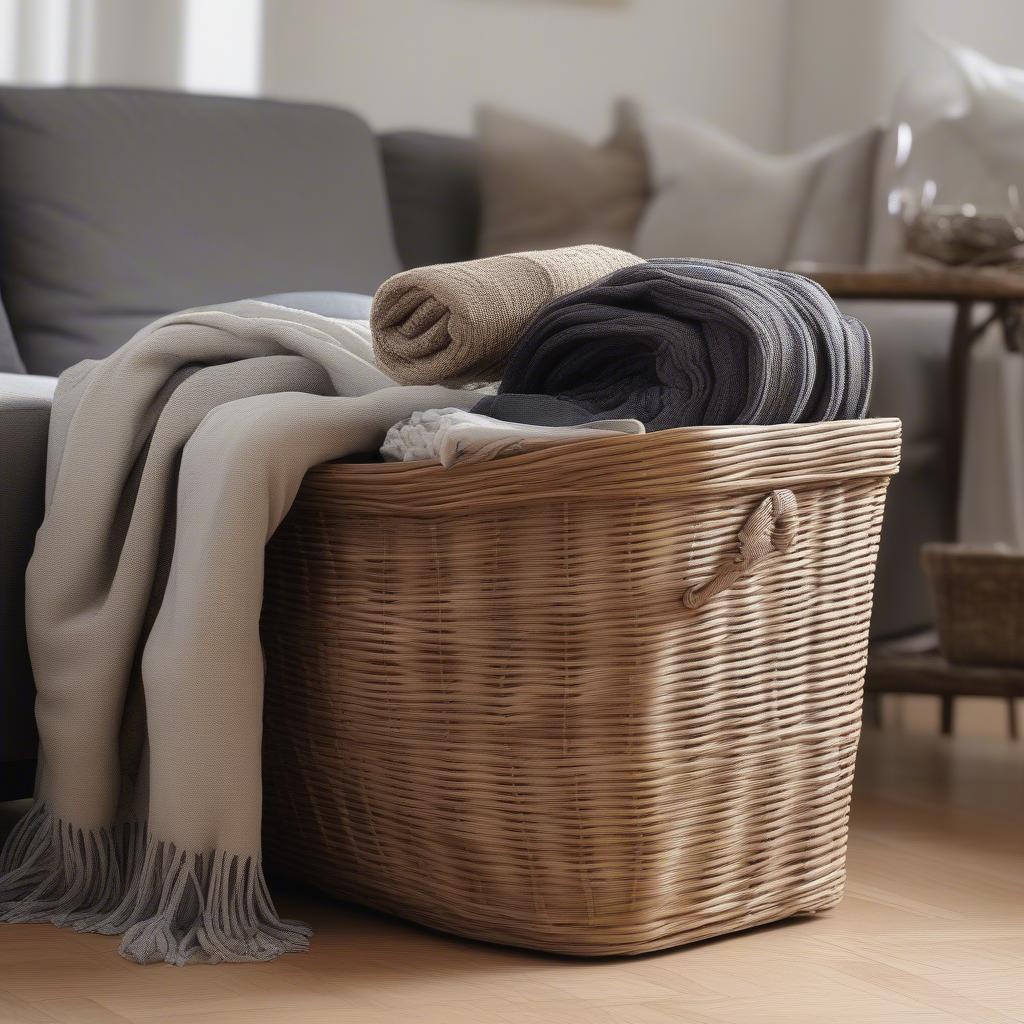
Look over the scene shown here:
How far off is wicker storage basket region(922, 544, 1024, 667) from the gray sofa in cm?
31

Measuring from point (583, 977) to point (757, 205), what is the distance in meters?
1.50

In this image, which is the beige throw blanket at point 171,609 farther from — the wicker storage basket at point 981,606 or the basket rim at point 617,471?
the wicker storage basket at point 981,606

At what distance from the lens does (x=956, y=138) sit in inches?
84.0

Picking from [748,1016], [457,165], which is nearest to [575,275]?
[748,1016]

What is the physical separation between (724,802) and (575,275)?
0.42m

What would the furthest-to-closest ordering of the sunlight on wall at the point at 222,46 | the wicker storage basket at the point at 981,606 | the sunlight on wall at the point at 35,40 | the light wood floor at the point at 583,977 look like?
the sunlight on wall at the point at 222,46 < the sunlight on wall at the point at 35,40 < the wicker storage basket at the point at 981,606 < the light wood floor at the point at 583,977

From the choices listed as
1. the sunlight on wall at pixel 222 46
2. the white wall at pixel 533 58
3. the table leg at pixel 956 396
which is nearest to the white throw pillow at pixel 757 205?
the table leg at pixel 956 396

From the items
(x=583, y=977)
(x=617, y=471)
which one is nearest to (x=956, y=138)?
(x=617, y=471)

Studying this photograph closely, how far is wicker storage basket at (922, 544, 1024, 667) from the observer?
70.1 inches

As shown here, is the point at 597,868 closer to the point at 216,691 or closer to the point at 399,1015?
the point at 399,1015

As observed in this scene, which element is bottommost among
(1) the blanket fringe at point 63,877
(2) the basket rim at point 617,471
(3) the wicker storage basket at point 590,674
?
(1) the blanket fringe at point 63,877

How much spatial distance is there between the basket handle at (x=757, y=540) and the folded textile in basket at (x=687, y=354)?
6 cm

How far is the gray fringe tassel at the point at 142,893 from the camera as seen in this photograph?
3.69ft

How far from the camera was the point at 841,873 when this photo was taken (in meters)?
1.26
